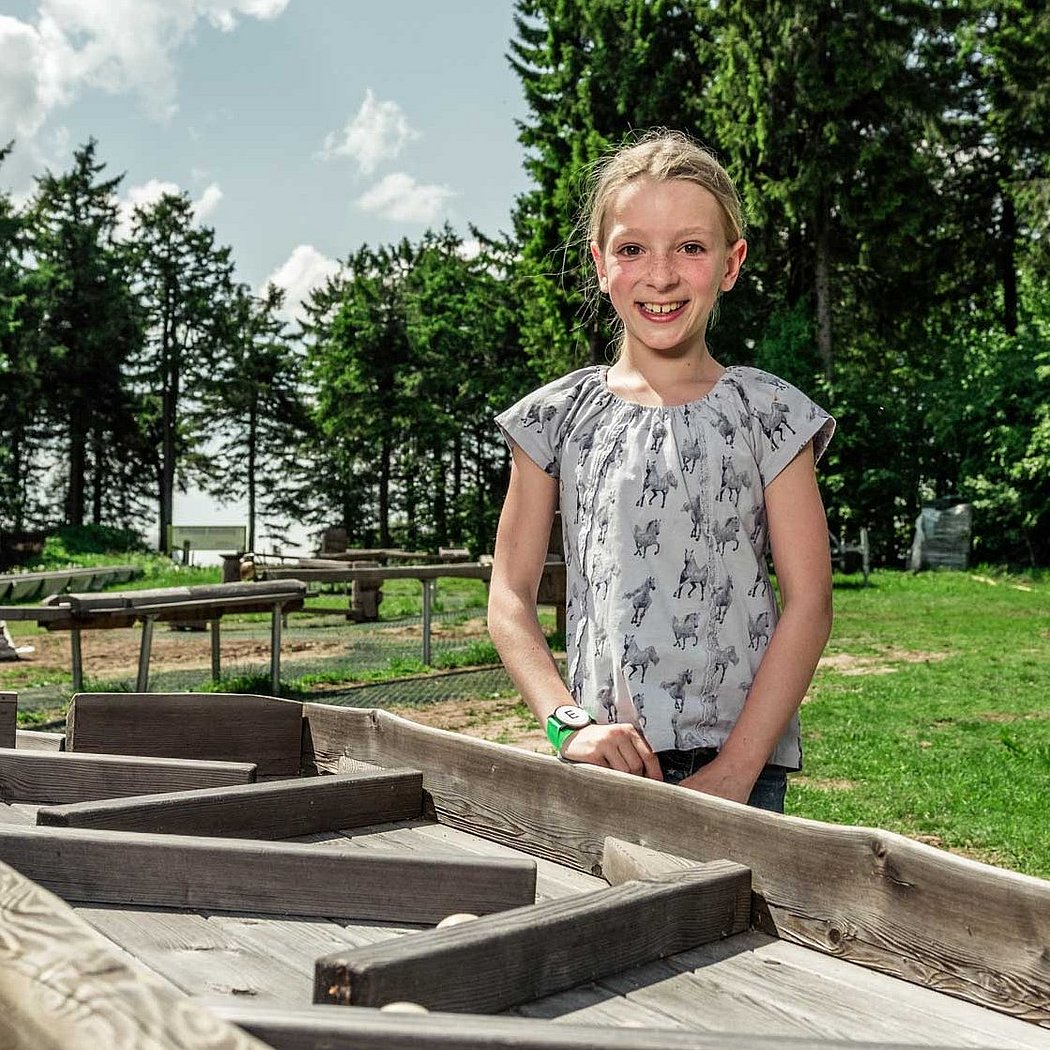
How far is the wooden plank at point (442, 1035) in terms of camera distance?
0.95m

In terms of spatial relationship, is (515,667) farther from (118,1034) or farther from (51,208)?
(51,208)

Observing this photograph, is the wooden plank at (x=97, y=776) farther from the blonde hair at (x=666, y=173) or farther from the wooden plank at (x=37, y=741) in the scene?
the blonde hair at (x=666, y=173)

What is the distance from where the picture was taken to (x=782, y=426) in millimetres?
2023

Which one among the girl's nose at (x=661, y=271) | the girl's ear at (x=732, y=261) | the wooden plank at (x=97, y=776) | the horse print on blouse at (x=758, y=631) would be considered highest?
the girl's ear at (x=732, y=261)

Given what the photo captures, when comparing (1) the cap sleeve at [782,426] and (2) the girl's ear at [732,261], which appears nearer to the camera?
(1) the cap sleeve at [782,426]

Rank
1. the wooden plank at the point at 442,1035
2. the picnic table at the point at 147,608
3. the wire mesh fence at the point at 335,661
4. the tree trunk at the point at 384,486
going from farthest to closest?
the tree trunk at the point at 384,486
the wire mesh fence at the point at 335,661
the picnic table at the point at 147,608
the wooden plank at the point at 442,1035

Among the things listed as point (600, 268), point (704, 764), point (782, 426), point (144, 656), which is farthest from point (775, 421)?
point (144, 656)

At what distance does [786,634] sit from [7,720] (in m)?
2.06

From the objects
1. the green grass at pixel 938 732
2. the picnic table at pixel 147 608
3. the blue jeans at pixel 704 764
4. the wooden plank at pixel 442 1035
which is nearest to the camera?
the wooden plank at pixel 442 1035

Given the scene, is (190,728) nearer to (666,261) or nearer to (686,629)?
(686,629)

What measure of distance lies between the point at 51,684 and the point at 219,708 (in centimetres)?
883

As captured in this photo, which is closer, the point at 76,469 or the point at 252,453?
the point at 76,469

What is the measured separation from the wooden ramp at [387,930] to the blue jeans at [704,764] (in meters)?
0.16

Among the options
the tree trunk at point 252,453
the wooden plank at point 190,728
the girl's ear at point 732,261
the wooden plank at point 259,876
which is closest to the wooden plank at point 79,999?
the wooden plank at point 259,876
